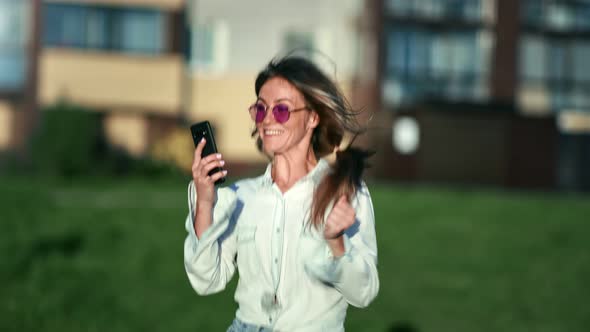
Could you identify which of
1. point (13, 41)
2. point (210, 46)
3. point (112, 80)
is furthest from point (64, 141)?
point (210, 46)

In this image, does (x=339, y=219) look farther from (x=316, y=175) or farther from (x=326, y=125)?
(x=326, y=125)

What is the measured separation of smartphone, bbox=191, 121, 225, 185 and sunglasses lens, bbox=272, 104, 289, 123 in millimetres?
246

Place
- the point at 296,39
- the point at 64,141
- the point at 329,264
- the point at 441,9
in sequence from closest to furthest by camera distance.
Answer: the point at 329,264 → the point at 64,141 → the point at 296,39 → the point at 441,9

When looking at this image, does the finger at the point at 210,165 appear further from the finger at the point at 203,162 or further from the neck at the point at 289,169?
the neck at the point at 289,169

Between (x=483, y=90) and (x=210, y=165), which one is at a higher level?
(x=483, y=90)

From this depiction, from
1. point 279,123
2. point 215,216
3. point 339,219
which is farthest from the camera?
point 279,123

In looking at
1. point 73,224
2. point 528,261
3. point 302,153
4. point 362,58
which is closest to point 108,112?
point 362,58

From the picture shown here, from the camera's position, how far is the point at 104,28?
27844mm

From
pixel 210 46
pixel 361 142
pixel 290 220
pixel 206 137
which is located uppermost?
pixel 210 46

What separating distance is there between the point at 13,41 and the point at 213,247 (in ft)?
84.4

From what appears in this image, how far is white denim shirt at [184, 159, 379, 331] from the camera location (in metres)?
2.76

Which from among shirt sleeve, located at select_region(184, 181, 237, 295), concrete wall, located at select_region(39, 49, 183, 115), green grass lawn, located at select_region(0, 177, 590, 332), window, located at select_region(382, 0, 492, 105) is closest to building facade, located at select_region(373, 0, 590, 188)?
window, located at select_region(382, 0, 492, 105)

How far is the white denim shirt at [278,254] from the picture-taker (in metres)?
2.76

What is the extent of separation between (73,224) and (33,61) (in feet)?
46.3
